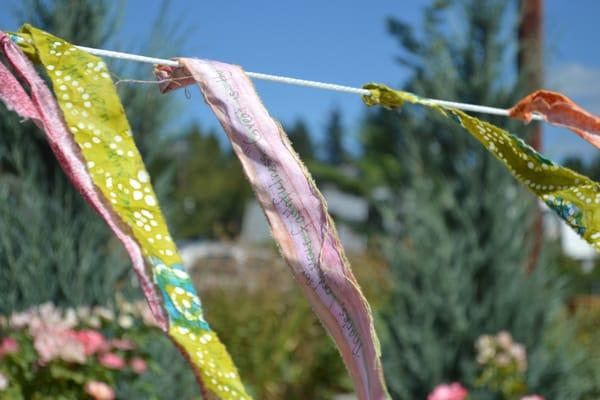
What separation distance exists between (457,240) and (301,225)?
162 inches

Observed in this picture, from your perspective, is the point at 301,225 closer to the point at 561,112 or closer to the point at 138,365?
the point at 561,112

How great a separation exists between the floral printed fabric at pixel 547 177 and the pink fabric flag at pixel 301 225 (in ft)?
1.01

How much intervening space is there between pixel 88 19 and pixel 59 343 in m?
2.30

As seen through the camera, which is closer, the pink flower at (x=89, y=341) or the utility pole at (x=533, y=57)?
the pink flower at (x=89, y=341)

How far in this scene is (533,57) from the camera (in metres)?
5.60

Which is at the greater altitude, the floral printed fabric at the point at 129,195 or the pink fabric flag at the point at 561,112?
the pink fabric flag at the point at 561,112

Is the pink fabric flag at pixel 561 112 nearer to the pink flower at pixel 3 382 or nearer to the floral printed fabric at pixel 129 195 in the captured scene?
the floral printed fabric at pixel 129 195

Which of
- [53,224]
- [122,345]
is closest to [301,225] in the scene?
[122,345]

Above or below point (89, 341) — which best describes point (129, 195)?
below

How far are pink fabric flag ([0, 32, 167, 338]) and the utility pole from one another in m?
4.46

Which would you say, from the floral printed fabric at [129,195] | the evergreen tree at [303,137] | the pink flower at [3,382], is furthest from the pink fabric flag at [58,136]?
the evergreen tree at [303,137]

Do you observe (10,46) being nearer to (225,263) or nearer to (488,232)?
(488,232)

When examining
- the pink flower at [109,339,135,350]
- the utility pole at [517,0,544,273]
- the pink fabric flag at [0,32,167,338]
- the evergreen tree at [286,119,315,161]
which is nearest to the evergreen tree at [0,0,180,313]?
the pink flower at [109,339,135,350]

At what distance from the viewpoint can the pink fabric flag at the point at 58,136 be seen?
1148 millimetres
